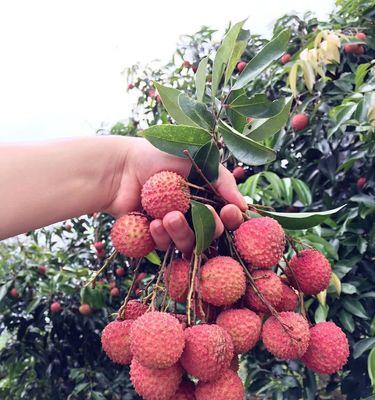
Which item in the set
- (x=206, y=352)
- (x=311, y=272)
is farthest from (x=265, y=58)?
(x=206, y=352)

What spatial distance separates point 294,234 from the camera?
130 centimetres

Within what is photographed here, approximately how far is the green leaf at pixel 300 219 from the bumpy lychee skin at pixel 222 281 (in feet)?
0.38

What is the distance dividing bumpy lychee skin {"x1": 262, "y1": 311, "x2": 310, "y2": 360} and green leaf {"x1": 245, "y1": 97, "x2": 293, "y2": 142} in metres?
0.25

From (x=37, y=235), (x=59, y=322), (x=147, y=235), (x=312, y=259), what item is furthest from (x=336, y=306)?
(x=37, y=235)

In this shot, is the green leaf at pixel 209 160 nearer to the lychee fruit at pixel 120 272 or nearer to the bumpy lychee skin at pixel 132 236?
the bumpy lychee skin at pixel 132 236

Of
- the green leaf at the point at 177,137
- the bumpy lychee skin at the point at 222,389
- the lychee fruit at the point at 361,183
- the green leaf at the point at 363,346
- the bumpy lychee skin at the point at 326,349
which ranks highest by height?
the green leaf at the point at 177,137

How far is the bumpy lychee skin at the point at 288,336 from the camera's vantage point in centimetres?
58

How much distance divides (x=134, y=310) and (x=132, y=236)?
0.10 m

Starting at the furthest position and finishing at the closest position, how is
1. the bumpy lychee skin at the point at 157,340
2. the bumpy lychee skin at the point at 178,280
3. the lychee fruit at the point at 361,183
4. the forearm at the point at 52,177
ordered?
the lychee fruit at the point at 361,183 → the forearm at the point at 52,177 → the bumpy lychee skin at the point at 178,280 → the bumpy lychee skin at the point at 157,340

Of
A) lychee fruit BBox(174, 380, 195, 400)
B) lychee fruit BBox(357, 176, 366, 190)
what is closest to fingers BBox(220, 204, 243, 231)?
lychee fruit BBox(174, 380, 195, 400)

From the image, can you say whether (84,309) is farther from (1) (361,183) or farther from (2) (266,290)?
(2) (266,290)

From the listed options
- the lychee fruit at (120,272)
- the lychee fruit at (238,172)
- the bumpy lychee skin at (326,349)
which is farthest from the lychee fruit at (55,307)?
the bumpy lychee skin at (326,349)

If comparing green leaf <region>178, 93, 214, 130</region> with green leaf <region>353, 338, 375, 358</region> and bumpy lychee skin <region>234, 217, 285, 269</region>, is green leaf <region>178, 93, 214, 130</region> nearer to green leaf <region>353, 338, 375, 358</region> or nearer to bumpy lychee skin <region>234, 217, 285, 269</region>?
bumpy lychee skin <region>234, 217, 285, 269</region>

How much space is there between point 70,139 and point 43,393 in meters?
1.82
